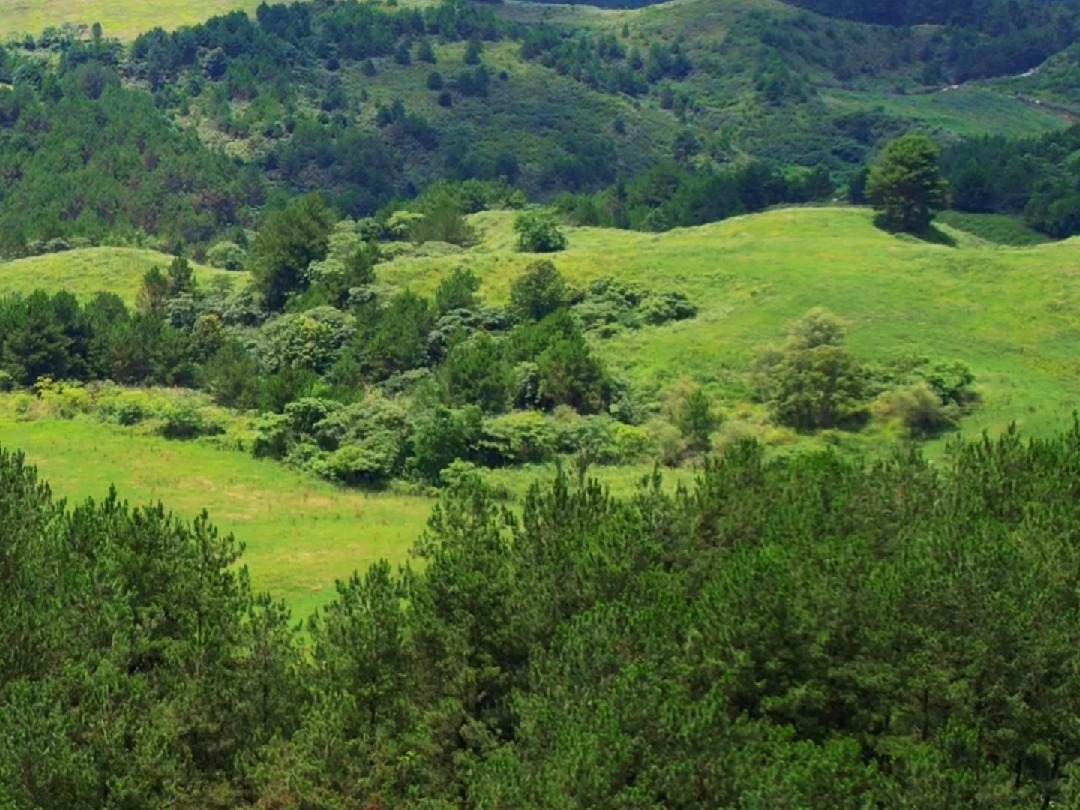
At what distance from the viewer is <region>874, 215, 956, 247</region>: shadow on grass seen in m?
92.8

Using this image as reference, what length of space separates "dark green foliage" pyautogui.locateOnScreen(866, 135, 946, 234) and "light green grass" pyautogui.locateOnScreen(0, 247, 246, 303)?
156ft

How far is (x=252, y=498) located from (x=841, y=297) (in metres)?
38.8

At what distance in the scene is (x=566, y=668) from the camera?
88.4 feet

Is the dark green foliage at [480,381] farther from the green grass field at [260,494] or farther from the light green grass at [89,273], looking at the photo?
the light green grass at [89,273]

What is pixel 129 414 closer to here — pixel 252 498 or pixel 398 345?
pixel 252 498

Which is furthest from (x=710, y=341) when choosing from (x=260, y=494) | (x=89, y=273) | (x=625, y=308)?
(x=89, y=273)

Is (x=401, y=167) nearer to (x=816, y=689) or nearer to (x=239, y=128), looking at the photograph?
(x=239, y=128)

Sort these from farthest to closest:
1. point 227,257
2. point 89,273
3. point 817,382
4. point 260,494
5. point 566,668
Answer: point 227,257, point 89,273, point 817,382, point 260,494, point 566,668

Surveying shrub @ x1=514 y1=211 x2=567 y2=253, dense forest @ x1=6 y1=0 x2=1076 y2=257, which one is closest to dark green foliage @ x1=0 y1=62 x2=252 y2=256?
dense forest @ x1=6 y1=0 x2=1076 y2=257

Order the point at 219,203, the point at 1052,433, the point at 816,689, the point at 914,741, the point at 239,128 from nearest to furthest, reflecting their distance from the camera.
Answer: the point at 914,741, the point at 816,689, the point at 1052,433, the point at 219,203, the point at 239,128

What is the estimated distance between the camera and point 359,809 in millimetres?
27031

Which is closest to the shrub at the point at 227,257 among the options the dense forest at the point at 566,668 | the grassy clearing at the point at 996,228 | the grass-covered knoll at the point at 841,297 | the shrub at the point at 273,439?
the grass-covered knoll at the point at 841,297

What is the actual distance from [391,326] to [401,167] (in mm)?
106128

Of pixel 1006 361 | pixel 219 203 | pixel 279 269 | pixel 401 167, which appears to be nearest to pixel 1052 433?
pixel 1006 361
